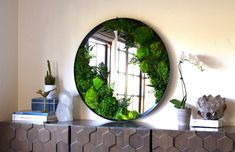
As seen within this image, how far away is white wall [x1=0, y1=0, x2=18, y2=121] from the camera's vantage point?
250cm

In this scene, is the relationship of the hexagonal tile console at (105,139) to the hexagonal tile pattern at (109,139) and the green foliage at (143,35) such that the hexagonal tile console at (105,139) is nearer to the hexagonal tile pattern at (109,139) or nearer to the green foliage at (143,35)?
the hexagonal tile pattern at (109,139)

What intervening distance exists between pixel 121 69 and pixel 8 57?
872 mm

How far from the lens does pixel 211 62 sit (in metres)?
2.25

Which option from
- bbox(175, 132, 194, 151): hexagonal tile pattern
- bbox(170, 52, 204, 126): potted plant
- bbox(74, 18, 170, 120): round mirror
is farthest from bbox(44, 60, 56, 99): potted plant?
bbox(175, 132, 194, 151): hexagonal tile pattern

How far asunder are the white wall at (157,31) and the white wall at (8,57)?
0.18 feet

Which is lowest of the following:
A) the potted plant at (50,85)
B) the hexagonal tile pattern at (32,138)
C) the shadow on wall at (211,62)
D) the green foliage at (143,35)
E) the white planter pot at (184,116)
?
the hexagonal tile pattern at (32,138)

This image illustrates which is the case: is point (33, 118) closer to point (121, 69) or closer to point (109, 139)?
point (109, 139)

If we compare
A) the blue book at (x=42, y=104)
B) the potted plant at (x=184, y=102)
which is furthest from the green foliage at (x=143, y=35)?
the blue book at (x=42, y=104)

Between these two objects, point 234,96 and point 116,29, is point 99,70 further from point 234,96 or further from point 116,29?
point 234,96

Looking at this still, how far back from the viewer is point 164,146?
2008 millimetres

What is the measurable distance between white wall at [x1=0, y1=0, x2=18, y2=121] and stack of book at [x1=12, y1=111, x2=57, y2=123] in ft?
0.71

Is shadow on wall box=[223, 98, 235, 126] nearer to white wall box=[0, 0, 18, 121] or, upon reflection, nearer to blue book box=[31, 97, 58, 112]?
Answer: blue book box=[31, 97, 58, 112]

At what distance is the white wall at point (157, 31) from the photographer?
2.23 m

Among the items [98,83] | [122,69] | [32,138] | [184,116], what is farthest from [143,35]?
[32,138]
